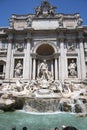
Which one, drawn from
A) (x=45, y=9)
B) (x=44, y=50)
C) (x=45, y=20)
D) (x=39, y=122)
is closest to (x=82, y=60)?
(x=44, y=50)

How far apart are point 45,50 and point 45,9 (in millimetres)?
7010

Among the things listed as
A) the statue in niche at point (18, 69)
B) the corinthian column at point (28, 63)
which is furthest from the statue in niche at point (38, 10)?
the statue in niche at point (18, 69)

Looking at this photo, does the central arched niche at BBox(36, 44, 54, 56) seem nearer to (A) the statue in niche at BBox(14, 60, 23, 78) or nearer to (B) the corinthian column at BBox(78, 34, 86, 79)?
(A) the statue in niche at BBox(14, 60, 23, 78)

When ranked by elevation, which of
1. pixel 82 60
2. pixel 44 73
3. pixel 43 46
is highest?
pixel 43 46

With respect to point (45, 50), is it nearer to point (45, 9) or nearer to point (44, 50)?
point (44, 50)

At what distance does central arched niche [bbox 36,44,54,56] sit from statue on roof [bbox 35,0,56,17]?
→ 528 cm

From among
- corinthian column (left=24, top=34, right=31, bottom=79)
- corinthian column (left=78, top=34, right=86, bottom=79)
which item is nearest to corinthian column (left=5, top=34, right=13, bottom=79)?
corinthian column (left=24, top=34, right=31, bottom=79)

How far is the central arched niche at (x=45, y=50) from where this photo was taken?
24.3 metres

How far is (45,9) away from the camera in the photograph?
26.2 metres

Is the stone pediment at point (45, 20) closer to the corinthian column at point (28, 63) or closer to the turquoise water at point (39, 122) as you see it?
the corinthian column at point (28, 63)

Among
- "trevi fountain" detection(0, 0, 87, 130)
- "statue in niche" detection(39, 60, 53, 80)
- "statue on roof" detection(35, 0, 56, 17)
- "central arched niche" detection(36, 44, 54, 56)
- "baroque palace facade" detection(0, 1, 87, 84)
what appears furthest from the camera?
"statue on roof" detection(35, 0, 56, 17)

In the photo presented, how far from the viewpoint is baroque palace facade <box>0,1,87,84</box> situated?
22469 mm

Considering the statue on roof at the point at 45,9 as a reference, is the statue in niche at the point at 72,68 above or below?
below

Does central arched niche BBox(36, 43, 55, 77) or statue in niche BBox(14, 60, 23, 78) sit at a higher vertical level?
central arched niche BBox(36, 43, 55, 77)
